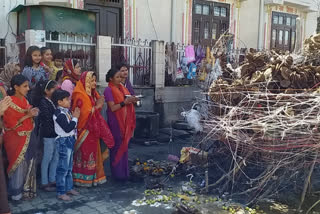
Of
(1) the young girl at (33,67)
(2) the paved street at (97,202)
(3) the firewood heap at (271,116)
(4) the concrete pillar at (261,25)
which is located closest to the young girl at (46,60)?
(1) the young girl at (33,67)

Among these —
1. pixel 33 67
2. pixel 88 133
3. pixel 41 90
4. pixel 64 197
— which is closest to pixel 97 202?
pixel 64 197

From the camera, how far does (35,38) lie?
6.34m

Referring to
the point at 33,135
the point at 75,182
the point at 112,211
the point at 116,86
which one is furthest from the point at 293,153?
the point at 33,135

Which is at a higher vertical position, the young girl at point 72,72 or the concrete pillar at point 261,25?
the concrete pillar at point 261,25

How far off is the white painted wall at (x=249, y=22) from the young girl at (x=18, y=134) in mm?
10720

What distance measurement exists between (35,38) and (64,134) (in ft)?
10.3

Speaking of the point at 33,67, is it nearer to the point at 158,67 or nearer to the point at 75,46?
the point at 75,46

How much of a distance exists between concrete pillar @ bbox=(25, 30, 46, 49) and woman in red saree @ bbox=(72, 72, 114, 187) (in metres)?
2.58

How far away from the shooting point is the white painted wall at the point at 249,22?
1297 centimetres

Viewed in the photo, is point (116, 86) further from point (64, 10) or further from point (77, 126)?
point (64, 10)

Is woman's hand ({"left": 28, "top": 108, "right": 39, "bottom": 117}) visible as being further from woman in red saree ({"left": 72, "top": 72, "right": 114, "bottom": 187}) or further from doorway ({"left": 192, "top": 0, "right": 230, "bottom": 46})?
doorway ({"left": 192, "top": 0, "right": 230, "bottom": 46})

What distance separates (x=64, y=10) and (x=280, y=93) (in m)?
5.63

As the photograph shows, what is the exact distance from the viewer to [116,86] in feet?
15.5

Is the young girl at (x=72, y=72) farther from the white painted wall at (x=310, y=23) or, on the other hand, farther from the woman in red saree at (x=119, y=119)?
the white painted wall at (x=310, y=23)
